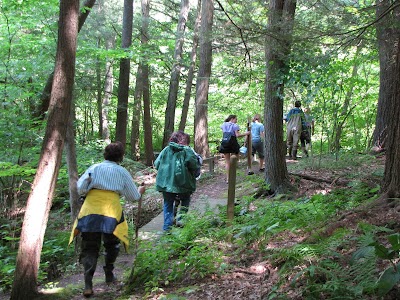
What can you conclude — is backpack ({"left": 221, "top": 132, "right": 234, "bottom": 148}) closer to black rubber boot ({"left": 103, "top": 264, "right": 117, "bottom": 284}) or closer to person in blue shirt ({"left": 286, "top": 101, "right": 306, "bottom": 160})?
person in blue shirt ({"left": 286, "top": 101, "right": 306, "bottom": 160})

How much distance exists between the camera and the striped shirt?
15.1ft

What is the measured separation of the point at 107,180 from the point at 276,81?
13.5 ft

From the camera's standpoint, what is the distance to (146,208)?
10.7 metres

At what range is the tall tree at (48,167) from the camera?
4602 millimetres

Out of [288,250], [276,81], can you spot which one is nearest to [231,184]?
[288,250]

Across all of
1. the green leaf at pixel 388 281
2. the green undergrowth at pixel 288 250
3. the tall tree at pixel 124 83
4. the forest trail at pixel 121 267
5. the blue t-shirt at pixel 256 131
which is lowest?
the forest trail at pixel 121 267

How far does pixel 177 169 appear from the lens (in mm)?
6270

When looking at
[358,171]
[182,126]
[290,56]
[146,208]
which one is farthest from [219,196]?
[182,126]

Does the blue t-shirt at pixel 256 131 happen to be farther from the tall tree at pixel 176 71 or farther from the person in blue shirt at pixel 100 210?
the person in blue shirt at pixel 100 210

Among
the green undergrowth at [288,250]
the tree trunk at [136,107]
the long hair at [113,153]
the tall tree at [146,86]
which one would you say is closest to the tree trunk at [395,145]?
the green undergrowth at [288,250]

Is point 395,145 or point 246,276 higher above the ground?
point 395,145

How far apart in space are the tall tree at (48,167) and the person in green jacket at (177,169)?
187cm

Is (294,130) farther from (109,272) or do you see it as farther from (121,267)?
(109,272)

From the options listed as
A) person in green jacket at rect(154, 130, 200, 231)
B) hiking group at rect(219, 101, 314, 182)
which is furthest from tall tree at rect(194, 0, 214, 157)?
person in green jacket at rect(154, 130, 200, 231)
